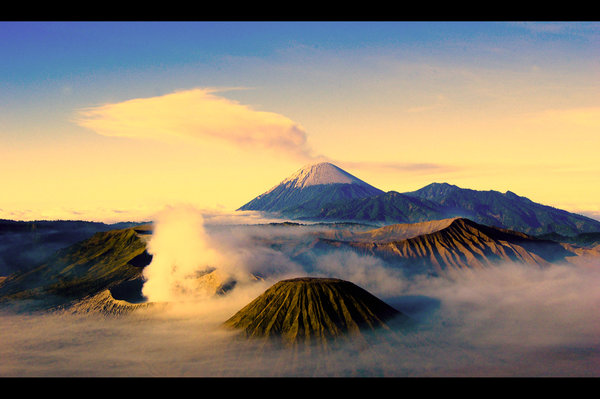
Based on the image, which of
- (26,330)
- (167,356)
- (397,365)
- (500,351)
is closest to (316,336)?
(397,365)

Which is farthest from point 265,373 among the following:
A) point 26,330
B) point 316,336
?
point 26,330
